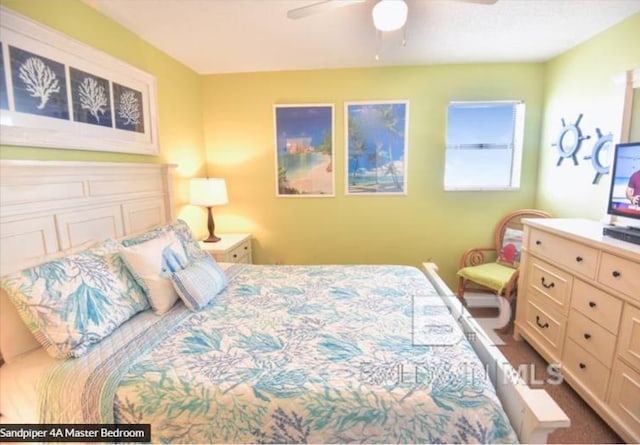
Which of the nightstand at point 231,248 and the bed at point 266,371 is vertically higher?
the nightstand at point 231,248

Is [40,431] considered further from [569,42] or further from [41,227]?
[569,42]

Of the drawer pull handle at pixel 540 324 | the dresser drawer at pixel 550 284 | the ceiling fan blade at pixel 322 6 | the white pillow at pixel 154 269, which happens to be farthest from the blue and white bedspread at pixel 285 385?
the ceiling fan blade at pixel 322 6

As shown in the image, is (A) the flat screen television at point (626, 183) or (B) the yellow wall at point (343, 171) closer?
(A) the flat screen television at point (626, 183)

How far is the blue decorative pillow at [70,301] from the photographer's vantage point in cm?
123

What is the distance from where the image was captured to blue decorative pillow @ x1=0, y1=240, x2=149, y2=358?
1.23 metres

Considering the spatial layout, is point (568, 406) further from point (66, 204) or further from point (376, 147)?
point (66, 204)

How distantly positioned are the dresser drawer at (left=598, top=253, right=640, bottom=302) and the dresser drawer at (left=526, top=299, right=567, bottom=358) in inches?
18.3

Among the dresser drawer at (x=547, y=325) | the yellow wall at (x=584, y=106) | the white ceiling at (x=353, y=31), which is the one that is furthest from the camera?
the yellow wall at (x=584, y=106)

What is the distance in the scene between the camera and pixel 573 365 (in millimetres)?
1899

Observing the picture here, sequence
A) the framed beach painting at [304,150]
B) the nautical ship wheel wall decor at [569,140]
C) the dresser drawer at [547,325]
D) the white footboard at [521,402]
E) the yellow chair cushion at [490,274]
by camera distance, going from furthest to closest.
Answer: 1. the framed beach painting at [304,150]
2. the yellow chair cushion at [490,274]
3. the nautical ship wheel wall decor at [569,140]
4. the dresser drawer at [547,325]
5. the white footboard at [521,402]

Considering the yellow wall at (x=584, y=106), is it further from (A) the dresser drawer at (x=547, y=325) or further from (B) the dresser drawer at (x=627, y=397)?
(B) the dresser drawer at (x=627, y=397)

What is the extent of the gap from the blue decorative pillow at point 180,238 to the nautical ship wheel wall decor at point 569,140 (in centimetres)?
299

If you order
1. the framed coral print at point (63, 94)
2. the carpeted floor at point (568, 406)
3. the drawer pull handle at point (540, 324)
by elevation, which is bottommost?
the carpeted floor at point (568, 406)

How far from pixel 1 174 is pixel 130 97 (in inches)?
41.8
